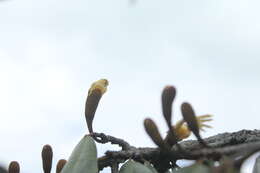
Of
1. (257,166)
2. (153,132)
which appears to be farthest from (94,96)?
(257,166)

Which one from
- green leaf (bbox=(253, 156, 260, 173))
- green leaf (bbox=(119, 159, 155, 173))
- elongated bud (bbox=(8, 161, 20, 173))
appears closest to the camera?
green leaf (bbox=(253, 156, 260, 173))

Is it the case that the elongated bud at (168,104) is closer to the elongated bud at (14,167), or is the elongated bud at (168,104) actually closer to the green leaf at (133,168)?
the green leaf at (133,168)

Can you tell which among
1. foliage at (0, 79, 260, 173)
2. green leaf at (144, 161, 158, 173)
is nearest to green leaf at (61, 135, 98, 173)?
foliage at (0, 79, 260, 173)

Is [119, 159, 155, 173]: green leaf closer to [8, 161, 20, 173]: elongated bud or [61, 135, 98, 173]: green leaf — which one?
[61, 135, 98, 173]: green leaf

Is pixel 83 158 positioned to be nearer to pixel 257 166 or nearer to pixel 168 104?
pixel 168 104

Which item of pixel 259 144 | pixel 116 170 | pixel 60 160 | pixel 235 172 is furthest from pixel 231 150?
pixel 60 160

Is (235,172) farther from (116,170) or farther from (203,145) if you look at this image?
(116,170)
